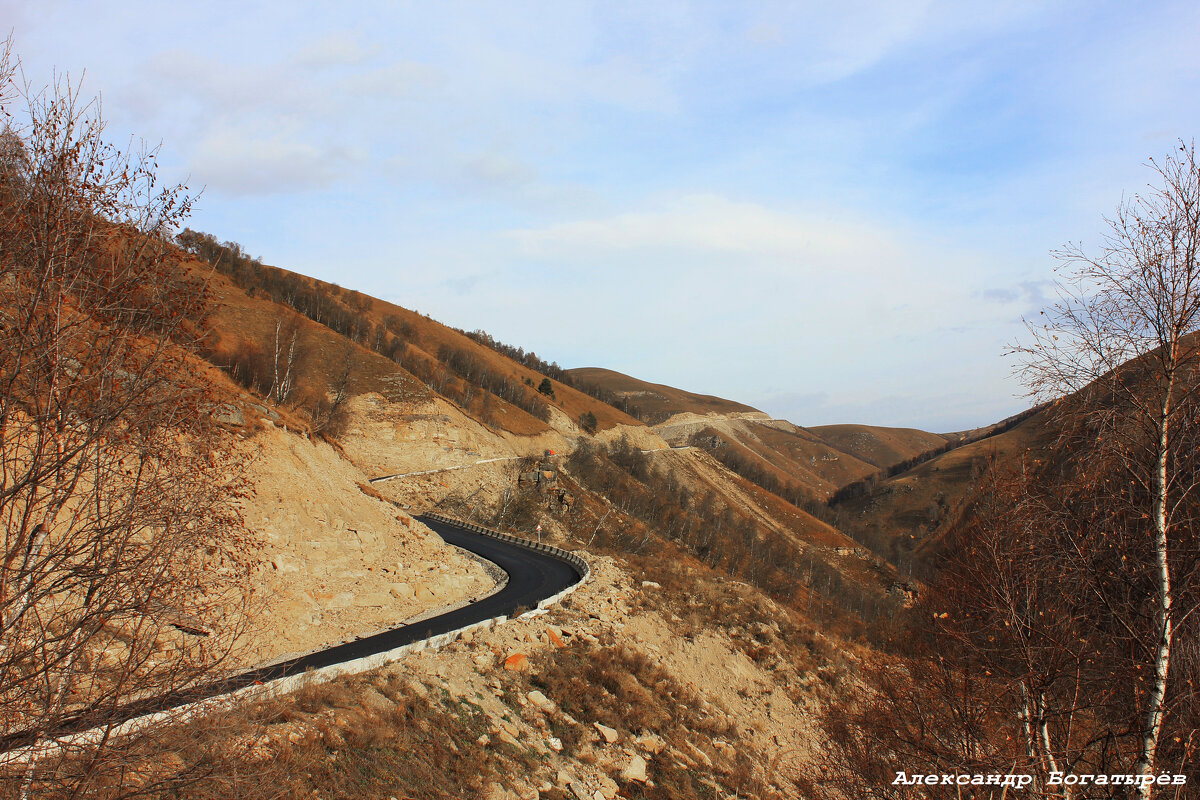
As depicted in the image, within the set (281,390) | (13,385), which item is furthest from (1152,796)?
(281,390)

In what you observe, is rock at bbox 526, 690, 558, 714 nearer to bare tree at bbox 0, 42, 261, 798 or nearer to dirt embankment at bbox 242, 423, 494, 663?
dirt embankment at bbox 242, 423, 494, 663

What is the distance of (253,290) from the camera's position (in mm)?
76562

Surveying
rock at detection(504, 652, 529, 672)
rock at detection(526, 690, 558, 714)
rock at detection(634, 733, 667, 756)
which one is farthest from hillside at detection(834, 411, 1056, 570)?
rock at detection(526, 690, 558, 714)

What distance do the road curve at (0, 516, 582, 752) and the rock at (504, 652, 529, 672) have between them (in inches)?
97.8

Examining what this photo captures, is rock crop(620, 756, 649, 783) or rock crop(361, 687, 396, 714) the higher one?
rock crop(361, 687, 396, 714)

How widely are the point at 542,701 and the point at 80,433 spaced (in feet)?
44.1

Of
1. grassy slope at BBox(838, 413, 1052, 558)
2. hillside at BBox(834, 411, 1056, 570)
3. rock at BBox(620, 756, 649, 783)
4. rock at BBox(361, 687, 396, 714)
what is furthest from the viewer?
grassy slope at BBox(838, 413, 1052, 558)

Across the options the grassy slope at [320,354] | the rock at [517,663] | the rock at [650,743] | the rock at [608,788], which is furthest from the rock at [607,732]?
the grassy slope at [320,354]

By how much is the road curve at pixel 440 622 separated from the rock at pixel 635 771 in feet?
22.2

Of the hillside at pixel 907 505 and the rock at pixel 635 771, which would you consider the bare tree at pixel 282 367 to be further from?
the hillside at pixel 907 505

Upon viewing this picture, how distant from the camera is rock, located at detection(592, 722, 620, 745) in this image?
15.9 meters

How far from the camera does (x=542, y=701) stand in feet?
54.3

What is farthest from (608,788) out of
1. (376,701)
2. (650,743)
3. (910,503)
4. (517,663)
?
(910,503)

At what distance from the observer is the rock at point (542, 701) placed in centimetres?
1631
